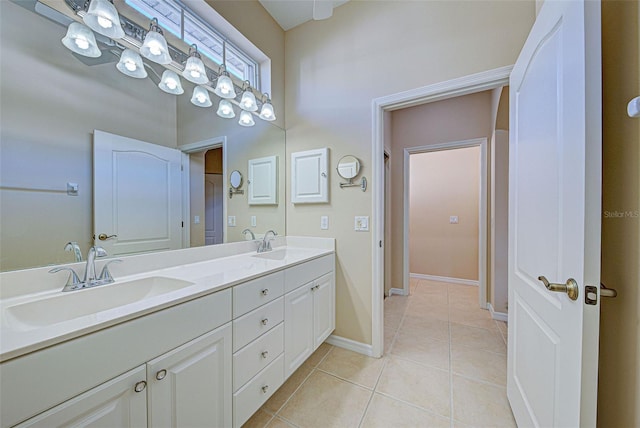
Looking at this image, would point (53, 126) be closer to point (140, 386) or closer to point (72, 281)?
point (72, 281)

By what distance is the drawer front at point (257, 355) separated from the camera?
1.10m

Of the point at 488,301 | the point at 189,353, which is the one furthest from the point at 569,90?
the point at 488,301

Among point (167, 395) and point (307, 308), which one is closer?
point (167, 395)

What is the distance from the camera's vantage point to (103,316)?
712mm

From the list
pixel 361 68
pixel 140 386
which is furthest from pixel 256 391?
pixel 361 68

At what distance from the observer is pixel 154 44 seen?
1245 millimetres

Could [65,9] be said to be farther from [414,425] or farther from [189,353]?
[414,425]

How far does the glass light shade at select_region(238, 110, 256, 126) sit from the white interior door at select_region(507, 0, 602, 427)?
68.5 inches

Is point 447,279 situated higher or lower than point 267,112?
lower

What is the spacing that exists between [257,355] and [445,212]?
368 cm

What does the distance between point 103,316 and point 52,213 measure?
64 cm

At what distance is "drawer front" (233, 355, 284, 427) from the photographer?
1103 millimetres

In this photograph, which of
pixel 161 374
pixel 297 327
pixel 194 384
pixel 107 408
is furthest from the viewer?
pixel 297 327

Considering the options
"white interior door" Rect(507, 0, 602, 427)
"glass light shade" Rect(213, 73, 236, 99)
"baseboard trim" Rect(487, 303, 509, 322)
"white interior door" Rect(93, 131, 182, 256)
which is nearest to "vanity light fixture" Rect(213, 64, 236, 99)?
"glass light shade" Rect(213, 73, 236, 99)
